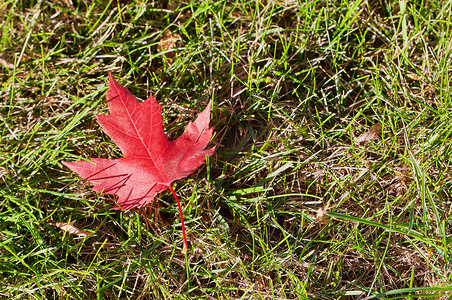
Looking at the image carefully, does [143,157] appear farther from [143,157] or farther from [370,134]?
[370,134]

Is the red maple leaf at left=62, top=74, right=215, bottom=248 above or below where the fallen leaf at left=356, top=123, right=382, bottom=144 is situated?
above

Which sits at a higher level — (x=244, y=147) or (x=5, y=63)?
(x=5, y=63)

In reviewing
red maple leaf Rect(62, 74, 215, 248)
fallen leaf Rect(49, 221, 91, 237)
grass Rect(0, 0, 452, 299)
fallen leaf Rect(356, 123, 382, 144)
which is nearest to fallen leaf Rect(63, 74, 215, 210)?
red maple leaf Rect(62, 74, 215, 248)

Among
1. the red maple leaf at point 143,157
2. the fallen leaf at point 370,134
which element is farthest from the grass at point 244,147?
the red maple leaf at point 143,157

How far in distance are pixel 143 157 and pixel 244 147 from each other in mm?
564

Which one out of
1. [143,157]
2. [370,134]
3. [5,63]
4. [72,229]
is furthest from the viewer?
[5,63]

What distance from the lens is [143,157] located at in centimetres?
181

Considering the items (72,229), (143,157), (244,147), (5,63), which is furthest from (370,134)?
(5,63)

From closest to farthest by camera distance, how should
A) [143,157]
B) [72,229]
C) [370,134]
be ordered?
[143,157]
[72,229]
[370,134]

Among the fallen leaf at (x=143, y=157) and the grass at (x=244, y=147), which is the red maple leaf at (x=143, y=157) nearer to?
the fallen leaf at (x=143, y=157)

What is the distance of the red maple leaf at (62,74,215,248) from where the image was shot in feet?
5.80

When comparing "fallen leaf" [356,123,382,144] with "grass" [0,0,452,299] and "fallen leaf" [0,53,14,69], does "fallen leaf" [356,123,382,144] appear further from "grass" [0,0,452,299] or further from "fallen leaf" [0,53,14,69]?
"fallen leaf" [0,53,14,69]

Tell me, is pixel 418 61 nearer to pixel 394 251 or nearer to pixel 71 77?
pixel 394 251

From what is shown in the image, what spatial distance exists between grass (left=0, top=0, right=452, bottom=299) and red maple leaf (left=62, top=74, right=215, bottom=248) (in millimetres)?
146
